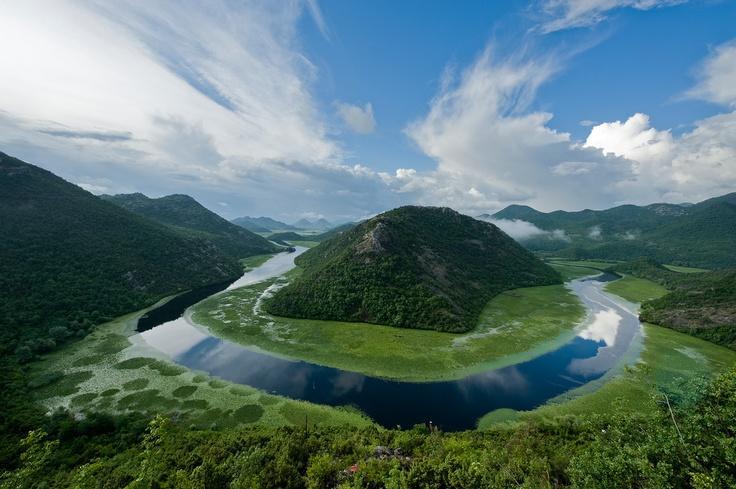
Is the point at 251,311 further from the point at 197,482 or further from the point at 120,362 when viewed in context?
the point at 197,482

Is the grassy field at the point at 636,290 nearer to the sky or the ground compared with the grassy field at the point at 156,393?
nearer to the sky

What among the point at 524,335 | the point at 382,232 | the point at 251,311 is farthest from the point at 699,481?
the point at 382,232

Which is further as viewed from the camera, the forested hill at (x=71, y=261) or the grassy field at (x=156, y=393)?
the forested hill at (x=71, y=261)

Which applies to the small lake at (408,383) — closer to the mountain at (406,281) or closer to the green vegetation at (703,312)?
the green vegetation at (703,312)

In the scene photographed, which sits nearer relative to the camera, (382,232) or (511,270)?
(382,232)

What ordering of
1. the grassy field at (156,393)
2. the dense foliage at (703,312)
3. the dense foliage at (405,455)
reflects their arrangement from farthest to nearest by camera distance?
the dense foliage at (703,312) → the grassy field at (156,393) → the dense foliage at (405,455)

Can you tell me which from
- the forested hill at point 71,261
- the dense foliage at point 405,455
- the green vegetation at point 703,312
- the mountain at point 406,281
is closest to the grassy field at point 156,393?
the dense foliage at point 405,455

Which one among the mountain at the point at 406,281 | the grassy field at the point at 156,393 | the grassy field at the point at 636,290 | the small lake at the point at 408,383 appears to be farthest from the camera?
the grassy field at the point at 636,290

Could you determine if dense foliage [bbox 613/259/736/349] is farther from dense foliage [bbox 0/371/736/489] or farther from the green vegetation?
dense foliage [bbox 0/371/736/489]
